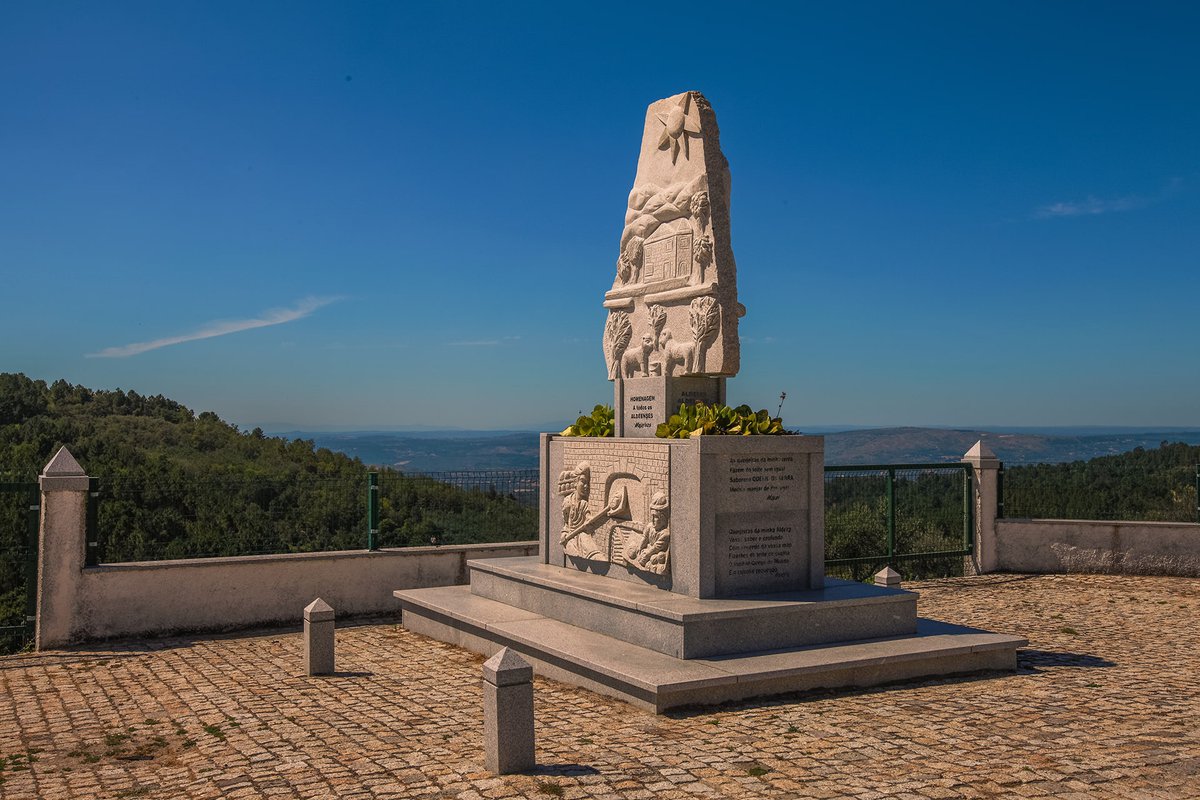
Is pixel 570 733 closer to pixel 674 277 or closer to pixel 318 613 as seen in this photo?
pixel 318 613

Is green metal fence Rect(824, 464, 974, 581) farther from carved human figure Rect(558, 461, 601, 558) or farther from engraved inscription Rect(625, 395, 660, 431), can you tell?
carved human figure Rect(558, 461, 601, 558)

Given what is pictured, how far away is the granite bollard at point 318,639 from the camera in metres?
8.93

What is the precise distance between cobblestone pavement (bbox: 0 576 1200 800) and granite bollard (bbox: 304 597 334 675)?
184 millimetres

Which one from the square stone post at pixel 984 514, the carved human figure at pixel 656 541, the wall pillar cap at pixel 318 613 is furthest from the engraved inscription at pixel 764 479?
the square stone post at pixel 984 514

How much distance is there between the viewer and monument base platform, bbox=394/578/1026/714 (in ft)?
24.5

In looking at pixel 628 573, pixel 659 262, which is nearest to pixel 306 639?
pixel 628 573

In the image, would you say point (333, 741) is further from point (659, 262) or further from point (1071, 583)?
point (1071, 583)

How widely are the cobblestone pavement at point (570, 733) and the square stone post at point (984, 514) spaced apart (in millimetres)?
5578

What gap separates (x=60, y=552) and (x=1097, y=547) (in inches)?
573

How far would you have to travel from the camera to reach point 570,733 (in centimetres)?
684

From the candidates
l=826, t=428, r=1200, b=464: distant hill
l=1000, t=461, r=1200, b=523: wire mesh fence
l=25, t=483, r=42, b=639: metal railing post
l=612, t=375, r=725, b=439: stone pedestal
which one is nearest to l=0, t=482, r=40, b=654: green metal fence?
l=25, t=483, r=42, b=639: metal railing post

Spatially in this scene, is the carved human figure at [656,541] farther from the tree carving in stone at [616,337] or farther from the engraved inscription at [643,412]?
the tree carving in stone at [616,337]

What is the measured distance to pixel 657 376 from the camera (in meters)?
10.5

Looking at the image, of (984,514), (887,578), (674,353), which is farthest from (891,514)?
(674,353)
